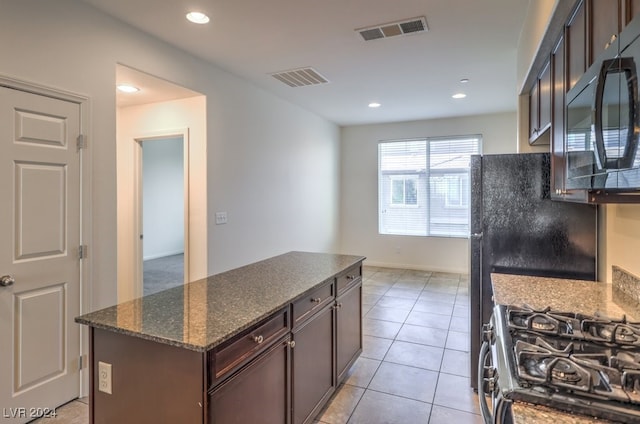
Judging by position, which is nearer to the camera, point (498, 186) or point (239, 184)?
point (498, 186)

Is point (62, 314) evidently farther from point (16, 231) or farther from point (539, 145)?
point (539, 145)

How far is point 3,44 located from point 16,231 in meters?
1.11

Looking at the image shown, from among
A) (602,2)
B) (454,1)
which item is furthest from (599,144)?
(454,1)

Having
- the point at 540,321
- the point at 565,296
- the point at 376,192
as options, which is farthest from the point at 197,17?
the point at 376,192

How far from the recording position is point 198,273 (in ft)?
12.5

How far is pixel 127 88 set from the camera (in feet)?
11.5

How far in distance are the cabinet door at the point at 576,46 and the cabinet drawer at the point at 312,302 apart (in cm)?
166

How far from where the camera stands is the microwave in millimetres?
925

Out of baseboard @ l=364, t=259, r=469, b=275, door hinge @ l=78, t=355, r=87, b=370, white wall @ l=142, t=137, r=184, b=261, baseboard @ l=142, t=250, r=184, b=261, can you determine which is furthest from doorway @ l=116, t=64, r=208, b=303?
baseboard @ l=364, t=259, r=469, b=275

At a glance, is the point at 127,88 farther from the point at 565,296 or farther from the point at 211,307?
the point at 565,296

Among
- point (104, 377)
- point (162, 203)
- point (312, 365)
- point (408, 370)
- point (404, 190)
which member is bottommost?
point (408, 370)

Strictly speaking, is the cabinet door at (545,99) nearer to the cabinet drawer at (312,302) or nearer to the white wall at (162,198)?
the cabinet drawer at (312,302)

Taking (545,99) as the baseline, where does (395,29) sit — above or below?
above

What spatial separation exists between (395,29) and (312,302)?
234 centimetres
